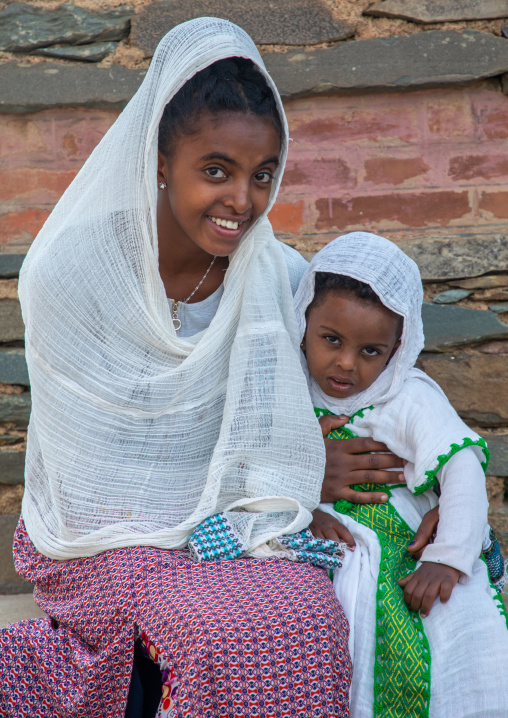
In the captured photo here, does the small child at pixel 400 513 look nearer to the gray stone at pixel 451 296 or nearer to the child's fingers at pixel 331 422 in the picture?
the child's fingers at pixel 331 422

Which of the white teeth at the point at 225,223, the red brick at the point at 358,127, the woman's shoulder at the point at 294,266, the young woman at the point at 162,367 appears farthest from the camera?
the red brick at the point at 358,127

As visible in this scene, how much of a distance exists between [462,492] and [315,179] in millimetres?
1414

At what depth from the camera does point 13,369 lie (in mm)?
2820

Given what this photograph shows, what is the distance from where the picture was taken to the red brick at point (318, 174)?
2826 mm

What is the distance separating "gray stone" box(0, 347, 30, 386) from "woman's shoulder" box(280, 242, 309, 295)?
1100 mm

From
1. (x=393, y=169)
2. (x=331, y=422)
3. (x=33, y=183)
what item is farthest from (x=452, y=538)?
(x=33, y=183)

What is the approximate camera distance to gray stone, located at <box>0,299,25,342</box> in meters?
2.83

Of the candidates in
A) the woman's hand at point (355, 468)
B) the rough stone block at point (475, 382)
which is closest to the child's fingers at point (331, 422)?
the woman's hand at point (355, 468)

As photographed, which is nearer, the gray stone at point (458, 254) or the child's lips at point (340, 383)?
the child's lips at point (340, 383)

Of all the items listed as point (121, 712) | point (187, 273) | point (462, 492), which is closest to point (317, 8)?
point (187, 273)

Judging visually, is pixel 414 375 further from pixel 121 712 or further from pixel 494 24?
pixel 494 24

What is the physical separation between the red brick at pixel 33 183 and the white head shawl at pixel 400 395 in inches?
46.7

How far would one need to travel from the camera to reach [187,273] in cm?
224

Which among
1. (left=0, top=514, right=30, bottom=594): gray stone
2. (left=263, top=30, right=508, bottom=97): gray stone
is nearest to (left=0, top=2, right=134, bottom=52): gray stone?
(left=263, top=30, right=508, bottom=97): gray stone
